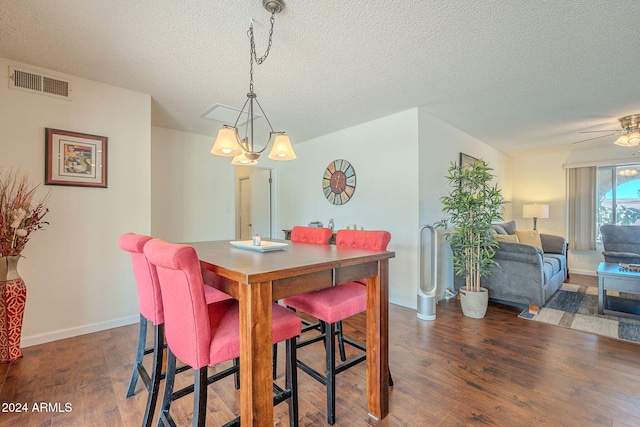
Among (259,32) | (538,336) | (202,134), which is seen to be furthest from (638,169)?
(202,134)

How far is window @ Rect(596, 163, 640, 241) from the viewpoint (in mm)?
4797

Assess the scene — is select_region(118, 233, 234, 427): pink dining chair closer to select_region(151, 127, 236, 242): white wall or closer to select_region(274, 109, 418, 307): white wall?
select_region(151, 127, 236, 242): white wall

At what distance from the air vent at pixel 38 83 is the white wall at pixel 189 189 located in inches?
56.4

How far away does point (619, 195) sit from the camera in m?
4.95

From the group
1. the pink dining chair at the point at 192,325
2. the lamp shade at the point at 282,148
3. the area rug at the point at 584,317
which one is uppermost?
the lamp shade at the point at 282,148

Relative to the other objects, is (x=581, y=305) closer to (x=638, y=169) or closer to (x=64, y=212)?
(x=638, y=169)

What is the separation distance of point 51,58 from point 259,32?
5.87 feet

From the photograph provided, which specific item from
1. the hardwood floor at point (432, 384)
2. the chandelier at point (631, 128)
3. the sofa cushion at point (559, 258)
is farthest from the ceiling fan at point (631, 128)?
the hardwood floor at point (432, 384)

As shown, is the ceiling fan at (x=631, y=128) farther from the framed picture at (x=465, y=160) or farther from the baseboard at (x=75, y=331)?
the baseboard at (x=75, y=331)

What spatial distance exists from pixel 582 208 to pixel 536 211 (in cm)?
76

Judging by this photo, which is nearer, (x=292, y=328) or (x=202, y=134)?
(x=292, y=328)

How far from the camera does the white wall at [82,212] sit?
7.82ft

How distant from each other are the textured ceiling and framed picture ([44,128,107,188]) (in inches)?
22.9

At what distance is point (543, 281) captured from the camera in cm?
313
